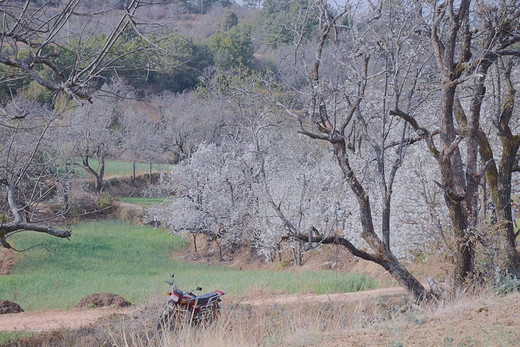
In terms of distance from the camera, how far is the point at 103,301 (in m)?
13.5

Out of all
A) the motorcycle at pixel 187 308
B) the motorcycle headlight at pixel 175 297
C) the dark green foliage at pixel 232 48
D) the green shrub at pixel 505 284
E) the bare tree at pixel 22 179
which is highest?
the dark green foliage at pixel 232 48

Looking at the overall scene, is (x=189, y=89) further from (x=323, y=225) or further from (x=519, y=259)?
(x=519, y=259)

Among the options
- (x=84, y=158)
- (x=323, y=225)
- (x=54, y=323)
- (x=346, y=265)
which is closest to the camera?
(x=54, y=323)

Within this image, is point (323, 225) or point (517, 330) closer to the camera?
point (517, 330)

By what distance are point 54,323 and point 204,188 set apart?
17.8 m

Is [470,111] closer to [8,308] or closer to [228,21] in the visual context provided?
[8,308]

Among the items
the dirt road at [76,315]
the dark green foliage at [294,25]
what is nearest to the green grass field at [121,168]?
the dark green foliage at [294,25]

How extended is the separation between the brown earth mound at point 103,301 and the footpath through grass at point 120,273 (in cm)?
40

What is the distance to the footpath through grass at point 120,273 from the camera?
14570mm

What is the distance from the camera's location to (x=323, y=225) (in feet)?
74.6

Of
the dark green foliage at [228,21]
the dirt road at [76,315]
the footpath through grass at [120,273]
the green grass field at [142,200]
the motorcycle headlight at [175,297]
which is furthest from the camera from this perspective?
the dark green foliage at [228,21]

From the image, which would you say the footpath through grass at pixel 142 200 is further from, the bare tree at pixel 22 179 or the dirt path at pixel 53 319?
the dirt path at pixel 53 319

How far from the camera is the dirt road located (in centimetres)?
1097

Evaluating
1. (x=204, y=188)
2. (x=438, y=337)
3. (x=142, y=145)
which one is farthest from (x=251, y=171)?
(x=438, y=337)
